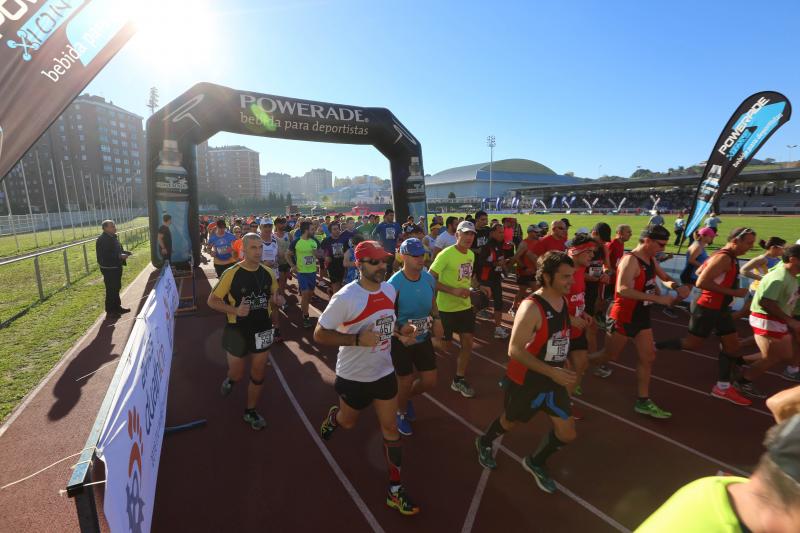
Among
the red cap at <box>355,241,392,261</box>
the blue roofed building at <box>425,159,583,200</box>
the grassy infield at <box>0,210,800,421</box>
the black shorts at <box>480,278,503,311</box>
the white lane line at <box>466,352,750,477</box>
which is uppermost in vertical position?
the blue roofed building at <box>425,159,583,200</box>

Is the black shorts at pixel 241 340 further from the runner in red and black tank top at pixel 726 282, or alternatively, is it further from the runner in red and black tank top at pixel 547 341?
the runner in red and black tank top at pixel 726 282

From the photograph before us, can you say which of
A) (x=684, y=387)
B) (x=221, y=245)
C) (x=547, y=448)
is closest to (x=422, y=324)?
(x=547, y=448)

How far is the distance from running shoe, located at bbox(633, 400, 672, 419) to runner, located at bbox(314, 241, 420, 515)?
3247 mm

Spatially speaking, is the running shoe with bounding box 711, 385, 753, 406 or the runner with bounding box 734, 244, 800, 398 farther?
the running shoe with bounding box 711, 385, 753, 406

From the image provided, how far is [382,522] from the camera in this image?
3.27m

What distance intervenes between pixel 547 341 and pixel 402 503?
187 centimetres

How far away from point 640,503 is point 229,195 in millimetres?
141206

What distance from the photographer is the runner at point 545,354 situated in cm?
314

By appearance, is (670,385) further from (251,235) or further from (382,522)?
(251,235)

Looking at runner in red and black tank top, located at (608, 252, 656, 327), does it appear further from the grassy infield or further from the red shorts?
the grassy infield

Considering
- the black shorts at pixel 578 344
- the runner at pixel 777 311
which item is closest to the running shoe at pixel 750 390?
the runner at pixel 777 311

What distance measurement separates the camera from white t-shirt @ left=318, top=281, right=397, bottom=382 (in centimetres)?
324

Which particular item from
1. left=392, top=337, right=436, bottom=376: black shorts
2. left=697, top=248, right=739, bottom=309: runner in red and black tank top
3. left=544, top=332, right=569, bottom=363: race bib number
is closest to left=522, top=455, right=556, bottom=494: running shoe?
left=544, top=332, right=569, bottom=363: race bib number

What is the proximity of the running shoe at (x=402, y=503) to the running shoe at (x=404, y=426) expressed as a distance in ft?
3.53
